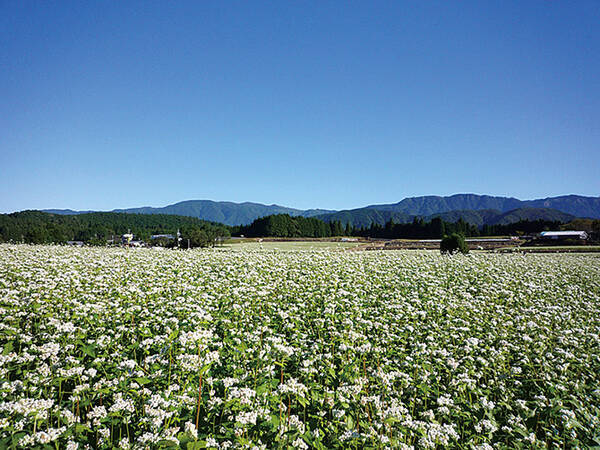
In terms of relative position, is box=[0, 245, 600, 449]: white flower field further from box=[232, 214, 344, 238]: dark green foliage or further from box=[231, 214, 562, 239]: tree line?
box=[232, 214, 344, 238]: dark green foliage

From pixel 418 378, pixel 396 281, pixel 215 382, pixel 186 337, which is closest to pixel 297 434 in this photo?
pixel 215 382

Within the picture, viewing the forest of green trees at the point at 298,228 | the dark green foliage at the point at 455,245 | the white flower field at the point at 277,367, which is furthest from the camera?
the forest of green trees at the point at 298,228

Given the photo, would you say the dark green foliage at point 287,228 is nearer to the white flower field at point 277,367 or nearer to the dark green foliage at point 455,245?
the dark green foliage at point 455,245

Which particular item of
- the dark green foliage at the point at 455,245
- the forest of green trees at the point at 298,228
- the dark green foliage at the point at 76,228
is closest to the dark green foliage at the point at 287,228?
the forest of green trees at the point at 298,228

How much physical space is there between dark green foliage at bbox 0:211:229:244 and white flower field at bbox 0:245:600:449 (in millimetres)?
38561

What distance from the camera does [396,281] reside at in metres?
11.6

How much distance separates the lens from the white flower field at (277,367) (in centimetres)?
336

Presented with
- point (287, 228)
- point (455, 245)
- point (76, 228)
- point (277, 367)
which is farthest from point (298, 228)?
point (277, 367)

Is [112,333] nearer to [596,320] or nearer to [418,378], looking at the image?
[418,378]

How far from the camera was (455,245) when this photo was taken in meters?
27.3

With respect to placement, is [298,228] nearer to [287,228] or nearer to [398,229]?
[287,228]

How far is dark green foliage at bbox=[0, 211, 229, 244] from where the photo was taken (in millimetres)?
43984

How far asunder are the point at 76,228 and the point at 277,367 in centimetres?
12834

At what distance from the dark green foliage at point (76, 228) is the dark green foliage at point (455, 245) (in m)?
37.3
